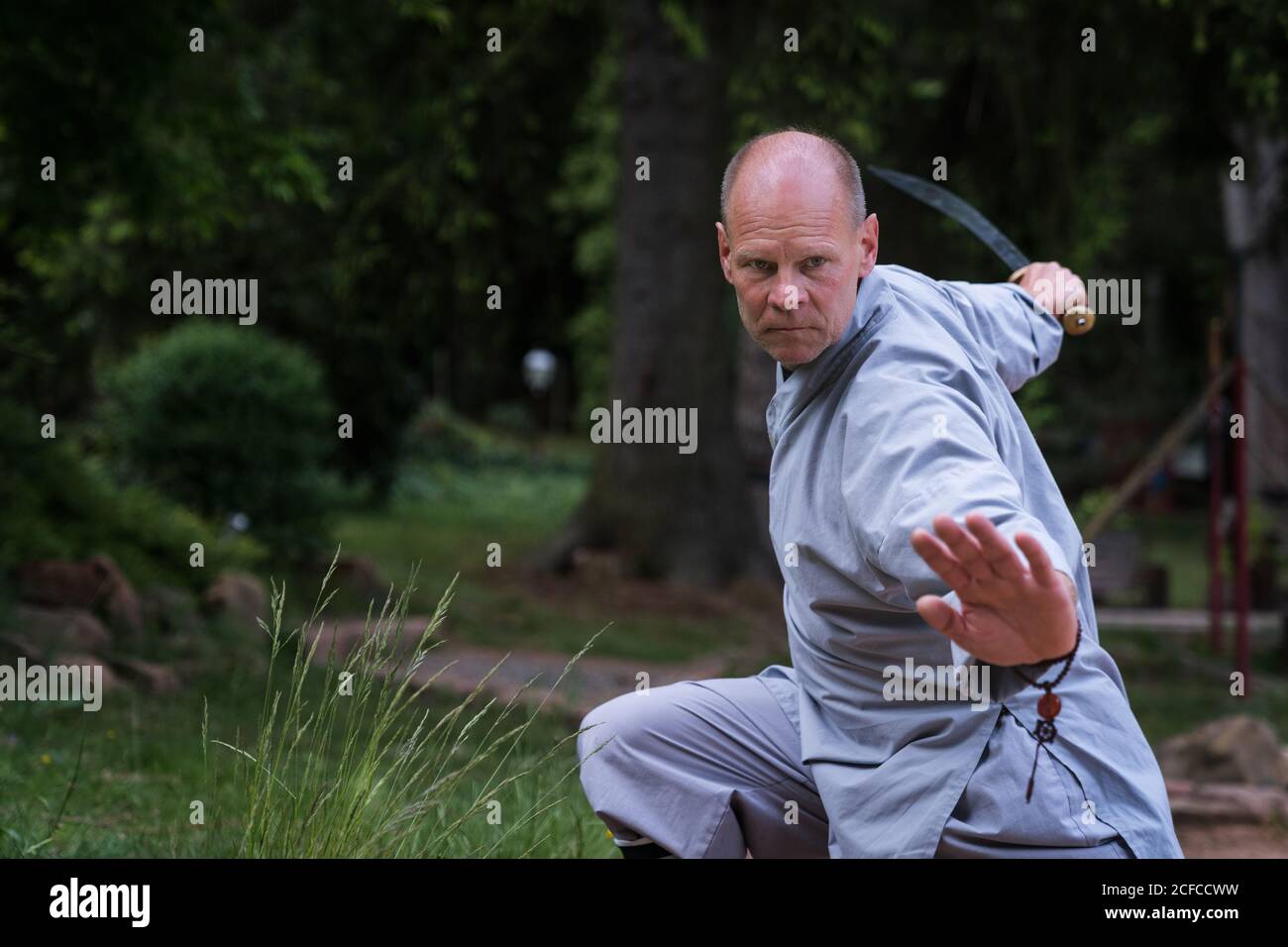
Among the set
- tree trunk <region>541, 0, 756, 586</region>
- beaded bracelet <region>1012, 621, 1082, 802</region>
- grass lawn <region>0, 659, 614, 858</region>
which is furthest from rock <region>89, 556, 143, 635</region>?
beaded bracelet <region>1012, 621, 1082, 802</region>

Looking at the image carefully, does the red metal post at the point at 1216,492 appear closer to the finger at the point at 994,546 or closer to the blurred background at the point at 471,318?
the blurred background at the point at 471,318

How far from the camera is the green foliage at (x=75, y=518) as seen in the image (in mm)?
8406

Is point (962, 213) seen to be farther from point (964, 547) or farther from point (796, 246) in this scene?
point (964, 547)

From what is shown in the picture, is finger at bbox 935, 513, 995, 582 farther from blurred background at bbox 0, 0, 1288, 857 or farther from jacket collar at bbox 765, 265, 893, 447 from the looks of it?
blurred background at bbox 0, 0, 1288, 857

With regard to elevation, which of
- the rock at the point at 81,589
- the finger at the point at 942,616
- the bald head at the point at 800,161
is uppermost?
the bald head at the point at 800,161

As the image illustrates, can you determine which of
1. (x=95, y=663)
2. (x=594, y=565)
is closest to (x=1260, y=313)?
(x=594, y=565)

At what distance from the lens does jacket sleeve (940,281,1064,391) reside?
320 cm

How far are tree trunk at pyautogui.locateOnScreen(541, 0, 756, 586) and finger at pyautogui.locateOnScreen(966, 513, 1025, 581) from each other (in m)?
10.2

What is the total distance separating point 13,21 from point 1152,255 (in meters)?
25.2

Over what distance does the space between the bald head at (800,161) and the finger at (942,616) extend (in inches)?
36.4

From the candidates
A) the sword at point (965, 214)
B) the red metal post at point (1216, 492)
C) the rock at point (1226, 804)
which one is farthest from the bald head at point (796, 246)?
the red metal post at point (1216, 492)

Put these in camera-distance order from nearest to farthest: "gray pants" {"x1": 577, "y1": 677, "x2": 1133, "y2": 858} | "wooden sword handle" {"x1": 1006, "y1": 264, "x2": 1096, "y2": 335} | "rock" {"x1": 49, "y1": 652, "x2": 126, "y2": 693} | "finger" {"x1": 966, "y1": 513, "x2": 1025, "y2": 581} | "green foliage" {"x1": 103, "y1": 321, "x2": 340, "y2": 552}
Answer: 1. "finger" {"x1": 966, "y1": 513, "x2": 1025, "y2": 581}
2. "gray pants" {"x1": 577, "y1": 677, "x2": 1133, "y2": 858}
3. "wooden sword handle" {"x1": 1006, "y1": 264, "x2": 1096, "y2": 335}
4. "rock" {"x1": 49, "y1": 652, "x2": 126, "y2": 693}
5. "green foliage" {"x1": 103, "y1": 321, "x2": 340, "y2": 552}

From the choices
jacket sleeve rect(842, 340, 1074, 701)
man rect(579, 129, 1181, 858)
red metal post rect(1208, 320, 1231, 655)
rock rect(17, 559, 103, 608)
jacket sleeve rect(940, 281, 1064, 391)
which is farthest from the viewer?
red metal post rect(1208, 320, 1231, 655)

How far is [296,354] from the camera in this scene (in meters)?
11.8
